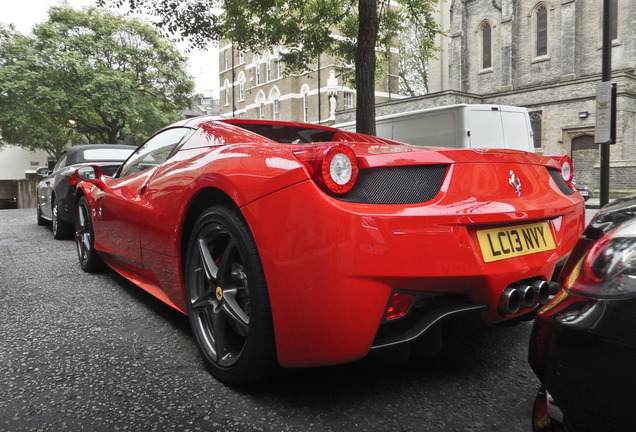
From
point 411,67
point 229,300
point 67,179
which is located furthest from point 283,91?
point 229,300

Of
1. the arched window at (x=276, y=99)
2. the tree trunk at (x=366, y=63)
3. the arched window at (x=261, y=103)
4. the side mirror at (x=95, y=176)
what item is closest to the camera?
the side mirror at (x=95, y=176)

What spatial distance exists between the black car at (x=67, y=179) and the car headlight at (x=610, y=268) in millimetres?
5564

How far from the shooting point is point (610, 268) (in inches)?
43.0

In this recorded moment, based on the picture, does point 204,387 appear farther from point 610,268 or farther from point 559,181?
point 559,181

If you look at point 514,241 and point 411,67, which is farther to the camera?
point 411,67

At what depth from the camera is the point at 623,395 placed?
1.01 metres

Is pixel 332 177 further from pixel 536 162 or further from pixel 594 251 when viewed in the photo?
pixel 536 162

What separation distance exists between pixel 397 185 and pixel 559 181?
3.74ft

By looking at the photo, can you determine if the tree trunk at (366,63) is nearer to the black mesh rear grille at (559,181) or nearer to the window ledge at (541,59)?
the black mesh rear grille at (559,181)

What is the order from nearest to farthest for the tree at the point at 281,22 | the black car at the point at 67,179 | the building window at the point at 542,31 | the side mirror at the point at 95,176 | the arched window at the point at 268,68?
the side mirror at the point at 95,176, the black car at the point at 67,179, the tree at the point at 281,22, the building window at the point at 542,31, the arched window at the point at 268,68

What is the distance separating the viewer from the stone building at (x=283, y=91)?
39.2 m

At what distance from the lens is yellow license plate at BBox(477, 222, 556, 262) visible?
1.80 meters

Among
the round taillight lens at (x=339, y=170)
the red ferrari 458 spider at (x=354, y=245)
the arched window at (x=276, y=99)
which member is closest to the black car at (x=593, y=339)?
the red ferrari 458 spider at (x=354, y=245)

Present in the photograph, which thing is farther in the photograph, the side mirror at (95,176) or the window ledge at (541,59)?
the window ledge at (541,59)
